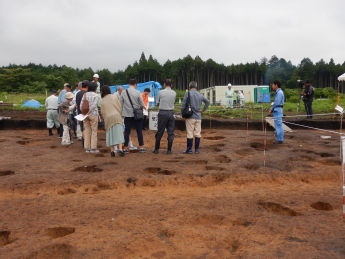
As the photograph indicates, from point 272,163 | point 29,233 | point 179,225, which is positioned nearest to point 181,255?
point 179,225

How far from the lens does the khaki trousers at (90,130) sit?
8452 millimetres

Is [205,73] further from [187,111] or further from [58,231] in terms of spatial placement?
[58,231]

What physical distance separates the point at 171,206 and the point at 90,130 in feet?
14.5

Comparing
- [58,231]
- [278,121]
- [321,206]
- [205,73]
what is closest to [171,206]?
[58,231]

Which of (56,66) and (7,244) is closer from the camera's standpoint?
(7,244)

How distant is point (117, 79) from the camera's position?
3125 inches

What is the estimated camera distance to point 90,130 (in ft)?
28.2

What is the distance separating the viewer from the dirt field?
3551 mm

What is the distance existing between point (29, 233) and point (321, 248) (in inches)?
122

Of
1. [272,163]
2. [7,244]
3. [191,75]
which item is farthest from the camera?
[191,75]

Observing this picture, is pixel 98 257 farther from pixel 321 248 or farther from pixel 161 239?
pixel 321 248

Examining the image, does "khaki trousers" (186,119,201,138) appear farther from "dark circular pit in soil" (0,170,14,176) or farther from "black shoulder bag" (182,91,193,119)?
"dark circular pit in soil" (0,170,14,176)

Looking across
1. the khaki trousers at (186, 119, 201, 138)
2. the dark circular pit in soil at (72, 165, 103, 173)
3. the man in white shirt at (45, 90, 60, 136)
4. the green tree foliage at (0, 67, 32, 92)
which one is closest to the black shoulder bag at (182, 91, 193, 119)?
the khaki trousers at (186, 119, 201, 138)

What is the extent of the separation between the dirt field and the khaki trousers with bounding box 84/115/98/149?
38cm
